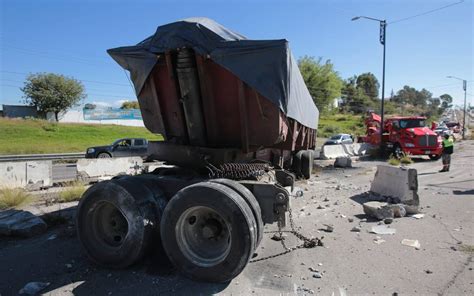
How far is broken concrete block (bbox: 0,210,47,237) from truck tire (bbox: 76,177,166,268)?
5.37 feet

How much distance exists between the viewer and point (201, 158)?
5.24 m

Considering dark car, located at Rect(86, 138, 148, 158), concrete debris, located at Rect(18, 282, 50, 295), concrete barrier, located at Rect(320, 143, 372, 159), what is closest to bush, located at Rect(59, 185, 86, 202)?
concrete debris, located at Rect(18, 282, 50, 295)

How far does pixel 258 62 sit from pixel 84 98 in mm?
66586

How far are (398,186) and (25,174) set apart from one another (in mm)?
9645

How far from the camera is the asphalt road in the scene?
396cm

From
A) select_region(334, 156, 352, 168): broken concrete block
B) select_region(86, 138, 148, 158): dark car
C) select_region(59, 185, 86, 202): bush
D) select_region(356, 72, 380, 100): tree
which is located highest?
select_region(356, 72, 380, 100): tree

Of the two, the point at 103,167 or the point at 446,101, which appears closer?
the point at 103,167

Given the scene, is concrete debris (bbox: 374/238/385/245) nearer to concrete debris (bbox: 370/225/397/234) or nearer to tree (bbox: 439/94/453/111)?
concrete debris (bbox: 370/225/397/234)

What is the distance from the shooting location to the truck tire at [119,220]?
437cm

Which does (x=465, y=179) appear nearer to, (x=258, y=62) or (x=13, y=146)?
(x=258, y=62)

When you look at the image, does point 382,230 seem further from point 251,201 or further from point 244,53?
point 244,53

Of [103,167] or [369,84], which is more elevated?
[369,84]

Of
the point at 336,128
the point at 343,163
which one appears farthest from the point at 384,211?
the point at 336,128

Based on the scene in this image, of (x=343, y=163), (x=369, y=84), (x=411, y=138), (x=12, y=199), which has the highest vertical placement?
(x=369, y=84)
